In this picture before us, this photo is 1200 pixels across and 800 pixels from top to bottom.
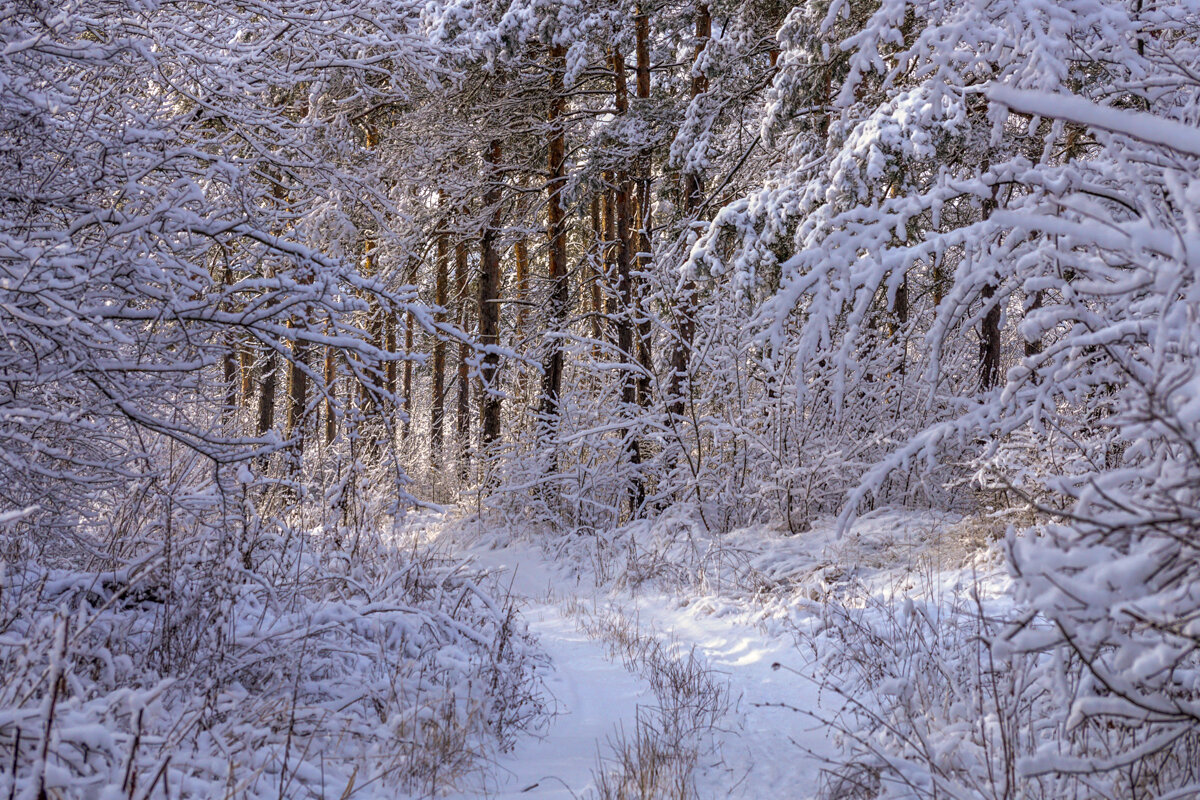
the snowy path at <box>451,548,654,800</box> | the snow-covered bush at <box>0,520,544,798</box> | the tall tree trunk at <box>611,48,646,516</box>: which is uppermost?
the tall tree trunk at <box>611,48,646,516</box>

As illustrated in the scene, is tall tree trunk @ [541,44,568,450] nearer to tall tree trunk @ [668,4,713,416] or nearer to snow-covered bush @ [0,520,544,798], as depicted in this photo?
tall tree trunk @ [668,4,713,416]

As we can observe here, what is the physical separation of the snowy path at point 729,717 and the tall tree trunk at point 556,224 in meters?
5.67

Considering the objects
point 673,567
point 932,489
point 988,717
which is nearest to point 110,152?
point 988,717

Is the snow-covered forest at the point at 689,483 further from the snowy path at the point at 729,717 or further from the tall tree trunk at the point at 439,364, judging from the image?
the tall tree trunk at the point at 439,364

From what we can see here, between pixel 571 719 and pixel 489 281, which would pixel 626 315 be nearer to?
pixel 489 281

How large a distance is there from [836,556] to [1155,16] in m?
4.38

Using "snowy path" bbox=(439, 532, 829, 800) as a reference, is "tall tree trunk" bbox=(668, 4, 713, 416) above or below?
above

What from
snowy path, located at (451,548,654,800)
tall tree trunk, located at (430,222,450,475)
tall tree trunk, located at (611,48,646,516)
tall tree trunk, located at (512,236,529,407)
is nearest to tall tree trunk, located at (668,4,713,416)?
tall tree trunk, located at (611,48,646,516)

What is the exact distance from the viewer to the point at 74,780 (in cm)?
209

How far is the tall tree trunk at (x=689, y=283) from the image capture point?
10180mm

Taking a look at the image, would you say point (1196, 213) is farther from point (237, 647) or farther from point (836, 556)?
point (836, 556)

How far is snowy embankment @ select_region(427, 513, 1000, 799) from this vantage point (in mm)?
3520

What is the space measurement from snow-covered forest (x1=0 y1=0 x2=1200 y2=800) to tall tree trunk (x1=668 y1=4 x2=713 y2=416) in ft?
1.53

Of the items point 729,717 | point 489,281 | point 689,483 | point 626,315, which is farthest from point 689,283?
point 729,717
